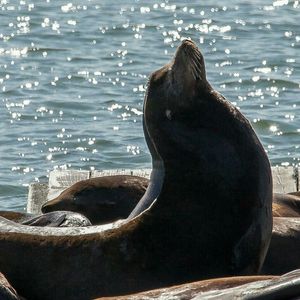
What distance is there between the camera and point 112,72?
67.0ft

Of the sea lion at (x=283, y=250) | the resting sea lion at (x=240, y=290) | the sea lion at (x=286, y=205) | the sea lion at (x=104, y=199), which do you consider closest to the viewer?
the resting sea lion at (x=240, y=290)

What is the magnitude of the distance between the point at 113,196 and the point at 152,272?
231cm

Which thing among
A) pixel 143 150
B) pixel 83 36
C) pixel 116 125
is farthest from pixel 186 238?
pixel 83 36

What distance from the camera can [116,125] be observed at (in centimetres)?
1706

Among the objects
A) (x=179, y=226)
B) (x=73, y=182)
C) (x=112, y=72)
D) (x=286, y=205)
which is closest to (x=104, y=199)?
(x=286, y=205)

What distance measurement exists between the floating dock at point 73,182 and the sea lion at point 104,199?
1349mm

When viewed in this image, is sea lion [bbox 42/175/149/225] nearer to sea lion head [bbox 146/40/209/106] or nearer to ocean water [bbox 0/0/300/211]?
sea lion head [bbox 146/40/209/106]

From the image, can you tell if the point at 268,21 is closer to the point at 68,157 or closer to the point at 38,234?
the point at 68,157

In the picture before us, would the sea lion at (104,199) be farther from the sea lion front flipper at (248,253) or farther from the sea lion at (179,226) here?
the sea lion front flipper at (248,253)

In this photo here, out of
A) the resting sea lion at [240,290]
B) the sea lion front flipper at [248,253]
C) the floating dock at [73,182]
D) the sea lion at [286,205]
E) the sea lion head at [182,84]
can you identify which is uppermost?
A: the sea lion head at [182,84]

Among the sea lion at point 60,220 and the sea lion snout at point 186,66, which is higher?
the sea lion snout at point 186,66

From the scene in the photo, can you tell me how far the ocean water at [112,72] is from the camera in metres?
15.8

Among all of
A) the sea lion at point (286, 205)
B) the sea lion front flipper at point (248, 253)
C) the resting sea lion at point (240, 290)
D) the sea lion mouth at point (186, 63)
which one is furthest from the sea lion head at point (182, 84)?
the resting sea lion at point (240, 290)

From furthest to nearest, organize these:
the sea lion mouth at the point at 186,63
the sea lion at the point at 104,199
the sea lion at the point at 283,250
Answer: the sea lion at the point at 104,199, the sea lion at the point at 283,250, the sea lion mouth at the point at 186,63
